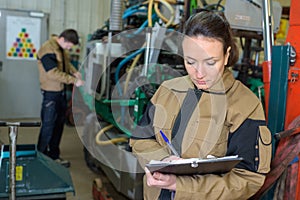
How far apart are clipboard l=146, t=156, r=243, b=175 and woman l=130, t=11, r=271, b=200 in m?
0.03

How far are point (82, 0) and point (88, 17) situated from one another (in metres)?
0.87

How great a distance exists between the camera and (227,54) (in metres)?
1.07

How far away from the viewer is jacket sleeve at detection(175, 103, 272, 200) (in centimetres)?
101

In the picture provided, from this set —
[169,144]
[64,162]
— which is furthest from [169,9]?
[169,144]

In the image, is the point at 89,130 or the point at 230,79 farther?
the point at 89,130

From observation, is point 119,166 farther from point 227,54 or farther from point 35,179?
point 227,54

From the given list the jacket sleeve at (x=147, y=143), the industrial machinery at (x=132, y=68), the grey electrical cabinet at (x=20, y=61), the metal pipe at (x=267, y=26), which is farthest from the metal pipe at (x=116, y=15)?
the grey electrical cabinet at (x=20, y=61)

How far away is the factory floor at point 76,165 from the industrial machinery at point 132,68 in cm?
10

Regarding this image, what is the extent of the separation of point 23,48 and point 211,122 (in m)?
4.99

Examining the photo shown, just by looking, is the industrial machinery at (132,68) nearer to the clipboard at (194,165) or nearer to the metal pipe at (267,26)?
the metal pipe at (267,26)

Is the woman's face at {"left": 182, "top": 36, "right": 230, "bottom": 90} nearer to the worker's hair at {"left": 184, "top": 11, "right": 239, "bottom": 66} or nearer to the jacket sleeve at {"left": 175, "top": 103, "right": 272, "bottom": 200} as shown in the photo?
the worker's hair at {"left": 184, "top": 11, "right": 239, "bottom": 66}

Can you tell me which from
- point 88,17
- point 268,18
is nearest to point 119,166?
point 268,18

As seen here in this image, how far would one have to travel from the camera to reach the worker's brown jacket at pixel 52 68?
11.1ft

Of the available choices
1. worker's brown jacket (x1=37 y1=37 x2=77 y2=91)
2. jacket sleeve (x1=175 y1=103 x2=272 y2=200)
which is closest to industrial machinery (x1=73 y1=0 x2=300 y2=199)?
worker's brown jacket (x1=37 y1=37 x2=77 y2=91)
